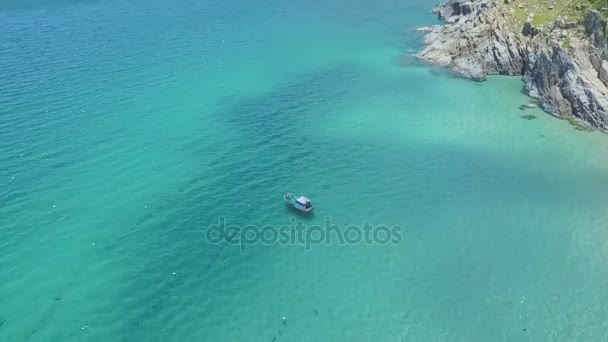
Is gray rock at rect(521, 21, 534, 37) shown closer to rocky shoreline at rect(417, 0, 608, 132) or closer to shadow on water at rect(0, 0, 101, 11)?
rocky shoreline at rect(417, 0, 608, 132)

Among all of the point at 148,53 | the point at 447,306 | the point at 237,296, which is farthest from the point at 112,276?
the point at 148,53

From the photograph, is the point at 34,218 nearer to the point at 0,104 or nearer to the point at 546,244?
the point at 0,104

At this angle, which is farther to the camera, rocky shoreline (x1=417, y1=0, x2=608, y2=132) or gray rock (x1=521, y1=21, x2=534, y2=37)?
gray rock (x1=521, y1=21, x2=534, y2=37)
